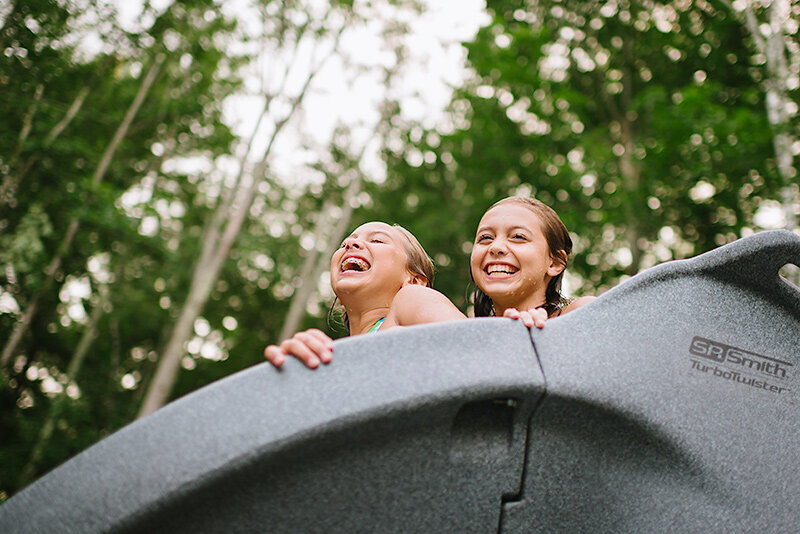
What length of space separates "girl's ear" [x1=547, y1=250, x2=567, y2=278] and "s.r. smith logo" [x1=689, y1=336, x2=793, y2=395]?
78 cm

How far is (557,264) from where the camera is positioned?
2.37 m

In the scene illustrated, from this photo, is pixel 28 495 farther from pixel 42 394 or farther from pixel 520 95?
pixel 42 394

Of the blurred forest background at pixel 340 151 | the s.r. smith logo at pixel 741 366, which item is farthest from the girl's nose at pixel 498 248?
the blurred forest background at pixel 340 151

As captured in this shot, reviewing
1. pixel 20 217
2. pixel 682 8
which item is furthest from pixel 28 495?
pixel 682 8

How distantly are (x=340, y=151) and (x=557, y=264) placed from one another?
12.8 metres

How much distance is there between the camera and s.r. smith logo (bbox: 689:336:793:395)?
1.58 meters

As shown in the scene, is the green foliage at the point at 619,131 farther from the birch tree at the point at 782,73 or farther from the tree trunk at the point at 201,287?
the tree trunk at the point at 201,287

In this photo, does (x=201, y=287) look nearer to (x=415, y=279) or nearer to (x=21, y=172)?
(x=21, y=172)

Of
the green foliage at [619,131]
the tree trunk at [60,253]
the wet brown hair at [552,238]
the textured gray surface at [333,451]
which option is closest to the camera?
the textured gray surface at [333,451]

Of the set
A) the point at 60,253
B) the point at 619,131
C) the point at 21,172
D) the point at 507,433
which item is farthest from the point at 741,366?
the point at 619,131

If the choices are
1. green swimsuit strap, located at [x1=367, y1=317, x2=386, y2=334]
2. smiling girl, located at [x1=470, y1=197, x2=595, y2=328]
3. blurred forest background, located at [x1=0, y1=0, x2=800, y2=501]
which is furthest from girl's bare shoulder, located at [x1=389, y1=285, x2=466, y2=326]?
blurred forest background, located at [x1=0, y1=0, x2=800, y2=501]

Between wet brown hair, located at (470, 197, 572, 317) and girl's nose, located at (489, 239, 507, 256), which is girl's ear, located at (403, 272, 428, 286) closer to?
wet brown hair, located at (470, 197, 572, 317)

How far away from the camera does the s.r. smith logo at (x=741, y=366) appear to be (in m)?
1.58

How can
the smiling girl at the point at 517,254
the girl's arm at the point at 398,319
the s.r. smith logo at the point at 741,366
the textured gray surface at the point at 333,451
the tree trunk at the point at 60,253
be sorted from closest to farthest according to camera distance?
the textured gray surface at the point at 333,451, the girl's arm at the point at 398,319, the s.r. smith logo at the point at 741,366, the smiling girl at the point at 517,254, the tree trunk at the point at 60,253
